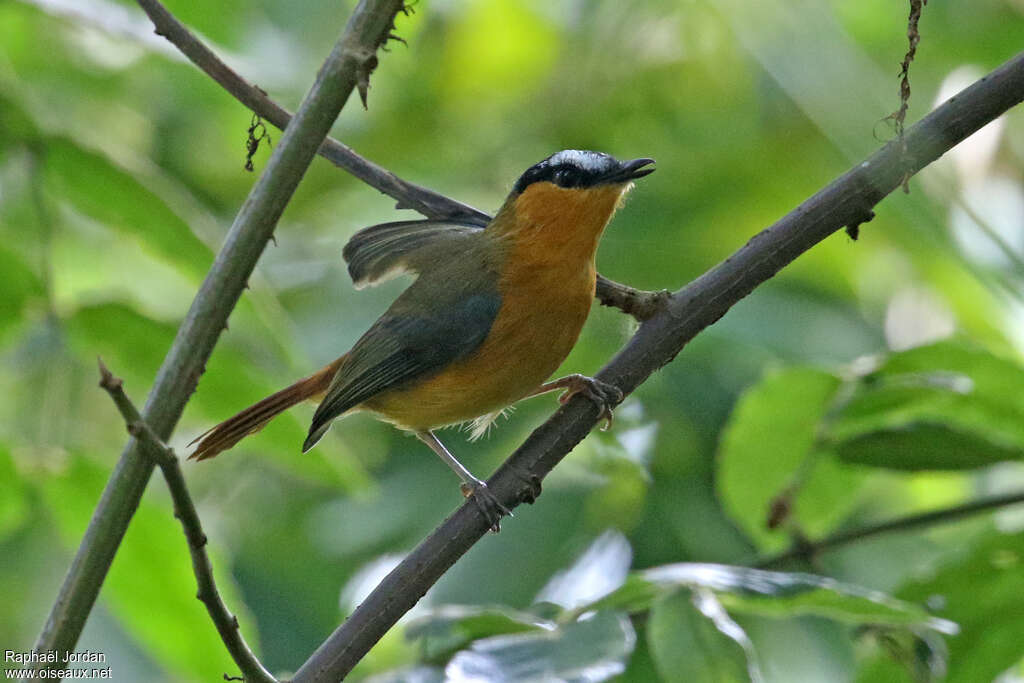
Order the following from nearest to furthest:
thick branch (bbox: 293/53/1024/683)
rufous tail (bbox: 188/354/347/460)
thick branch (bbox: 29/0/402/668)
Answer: thick branch (bbox: 29/0/402/668) < thick branch (bbox: 293/53/1024/683) < rufous tail (bbox: 188/354/347/460)

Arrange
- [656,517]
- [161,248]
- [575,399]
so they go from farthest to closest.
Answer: [656,517]
[161,248]
[575,399]

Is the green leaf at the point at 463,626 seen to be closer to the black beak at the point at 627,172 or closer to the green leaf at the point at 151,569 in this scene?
the green leaf at the point at 151,569

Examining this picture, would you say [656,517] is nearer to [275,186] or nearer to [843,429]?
[843,429]

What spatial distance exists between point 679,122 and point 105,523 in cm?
367

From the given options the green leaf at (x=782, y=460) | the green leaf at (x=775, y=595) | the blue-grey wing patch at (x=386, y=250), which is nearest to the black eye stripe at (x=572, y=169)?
the blue-grey wing patch at (x=386, y=250)

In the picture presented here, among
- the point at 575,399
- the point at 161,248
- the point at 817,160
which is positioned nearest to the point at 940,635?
the point at 575,399

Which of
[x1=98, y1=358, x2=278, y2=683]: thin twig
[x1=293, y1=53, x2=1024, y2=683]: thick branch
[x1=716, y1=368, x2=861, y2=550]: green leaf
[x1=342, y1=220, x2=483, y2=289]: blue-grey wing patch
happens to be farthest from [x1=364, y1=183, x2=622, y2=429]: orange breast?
[x1=98, y1=358, x2=278, y2=683]: thin twig

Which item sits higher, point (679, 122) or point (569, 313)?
point (679, 122)

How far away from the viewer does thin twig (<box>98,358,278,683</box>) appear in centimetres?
129

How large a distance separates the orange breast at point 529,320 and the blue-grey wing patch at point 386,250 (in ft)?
0.62

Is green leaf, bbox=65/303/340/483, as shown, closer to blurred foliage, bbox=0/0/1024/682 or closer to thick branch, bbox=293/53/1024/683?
blurred foliage, bbox=0/0/1024/682

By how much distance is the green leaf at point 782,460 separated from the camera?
2.70 m

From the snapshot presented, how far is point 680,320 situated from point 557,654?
63 centimetres

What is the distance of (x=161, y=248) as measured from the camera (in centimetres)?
262
